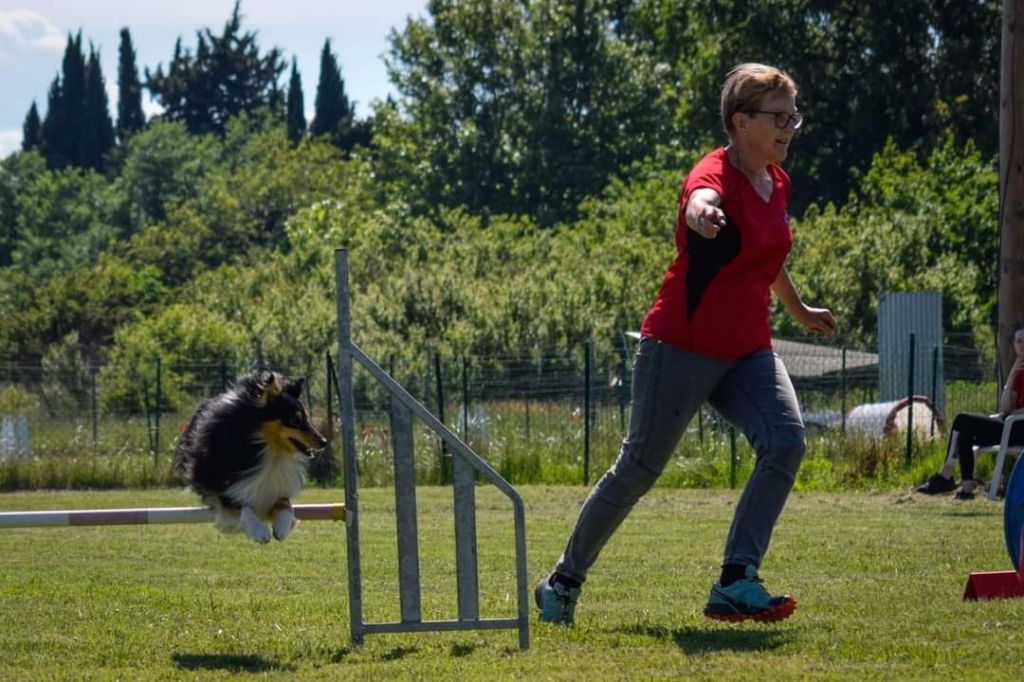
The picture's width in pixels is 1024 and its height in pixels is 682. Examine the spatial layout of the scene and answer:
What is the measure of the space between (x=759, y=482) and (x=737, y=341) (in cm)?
51

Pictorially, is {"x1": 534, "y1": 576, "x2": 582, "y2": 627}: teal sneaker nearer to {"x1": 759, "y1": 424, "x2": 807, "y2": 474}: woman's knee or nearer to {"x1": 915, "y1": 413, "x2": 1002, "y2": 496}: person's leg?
{"x1": 759, "y1": 424, "x2": 807, "y2": 474}: woman's knee

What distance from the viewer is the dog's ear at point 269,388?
6.81m

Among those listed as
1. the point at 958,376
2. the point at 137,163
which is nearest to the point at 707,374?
the point at 958,376

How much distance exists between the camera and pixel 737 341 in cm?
566

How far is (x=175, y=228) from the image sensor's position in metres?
57.7

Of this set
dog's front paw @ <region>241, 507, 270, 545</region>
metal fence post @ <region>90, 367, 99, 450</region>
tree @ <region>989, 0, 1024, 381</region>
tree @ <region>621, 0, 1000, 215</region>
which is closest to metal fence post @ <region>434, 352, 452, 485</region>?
metal fence post @ <region>90, 367, 99, 450</region>

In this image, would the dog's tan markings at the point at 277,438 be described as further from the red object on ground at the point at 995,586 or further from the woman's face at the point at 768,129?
the red object on ground at the point at 995,586

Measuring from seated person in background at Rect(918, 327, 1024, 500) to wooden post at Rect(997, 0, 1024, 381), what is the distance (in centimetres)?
81

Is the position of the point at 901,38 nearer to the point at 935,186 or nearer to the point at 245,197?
the point at 935,186

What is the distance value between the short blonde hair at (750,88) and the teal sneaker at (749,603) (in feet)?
5.29

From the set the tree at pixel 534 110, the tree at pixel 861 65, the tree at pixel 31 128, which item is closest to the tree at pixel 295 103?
the tree at pixel 31 128

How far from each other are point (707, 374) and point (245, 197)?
55.7 metres

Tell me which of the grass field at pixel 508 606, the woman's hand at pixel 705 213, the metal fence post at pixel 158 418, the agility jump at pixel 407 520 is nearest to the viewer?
the woman's hand at pixel 705 213

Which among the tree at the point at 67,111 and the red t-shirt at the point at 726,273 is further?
the tree at the point at 67,111
